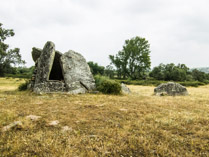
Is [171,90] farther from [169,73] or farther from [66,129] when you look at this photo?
[169,73]

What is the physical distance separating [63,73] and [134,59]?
4057cm

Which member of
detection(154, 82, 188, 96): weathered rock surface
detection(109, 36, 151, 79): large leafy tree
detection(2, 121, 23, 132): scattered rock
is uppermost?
detection(109, 36, 151, 79): large leafy tree

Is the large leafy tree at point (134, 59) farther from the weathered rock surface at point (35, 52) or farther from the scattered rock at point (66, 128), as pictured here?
the scattered rock at point (66, 128)

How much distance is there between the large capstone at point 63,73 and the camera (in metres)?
10.3

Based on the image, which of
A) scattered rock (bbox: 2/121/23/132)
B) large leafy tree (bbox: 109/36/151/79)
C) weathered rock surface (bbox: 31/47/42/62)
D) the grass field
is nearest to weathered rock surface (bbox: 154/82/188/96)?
the grass field

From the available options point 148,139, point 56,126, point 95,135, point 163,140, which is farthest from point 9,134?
point 163,140

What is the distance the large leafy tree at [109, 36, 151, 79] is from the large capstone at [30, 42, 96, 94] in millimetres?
36864

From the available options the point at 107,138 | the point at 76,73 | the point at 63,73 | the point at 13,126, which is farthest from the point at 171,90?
the point at 13,126

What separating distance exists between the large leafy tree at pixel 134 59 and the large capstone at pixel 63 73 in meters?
36.9

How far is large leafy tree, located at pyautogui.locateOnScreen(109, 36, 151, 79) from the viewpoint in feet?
156

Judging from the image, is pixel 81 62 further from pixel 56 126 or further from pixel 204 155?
pixel 204 155

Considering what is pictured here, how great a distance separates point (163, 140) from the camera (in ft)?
9.83

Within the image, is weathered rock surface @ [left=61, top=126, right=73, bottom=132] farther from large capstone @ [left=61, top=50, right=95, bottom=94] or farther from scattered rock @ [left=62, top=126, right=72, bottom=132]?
large capstone @ [left=61, top=50, right=95, bottom=94]

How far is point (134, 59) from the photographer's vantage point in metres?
49.0
